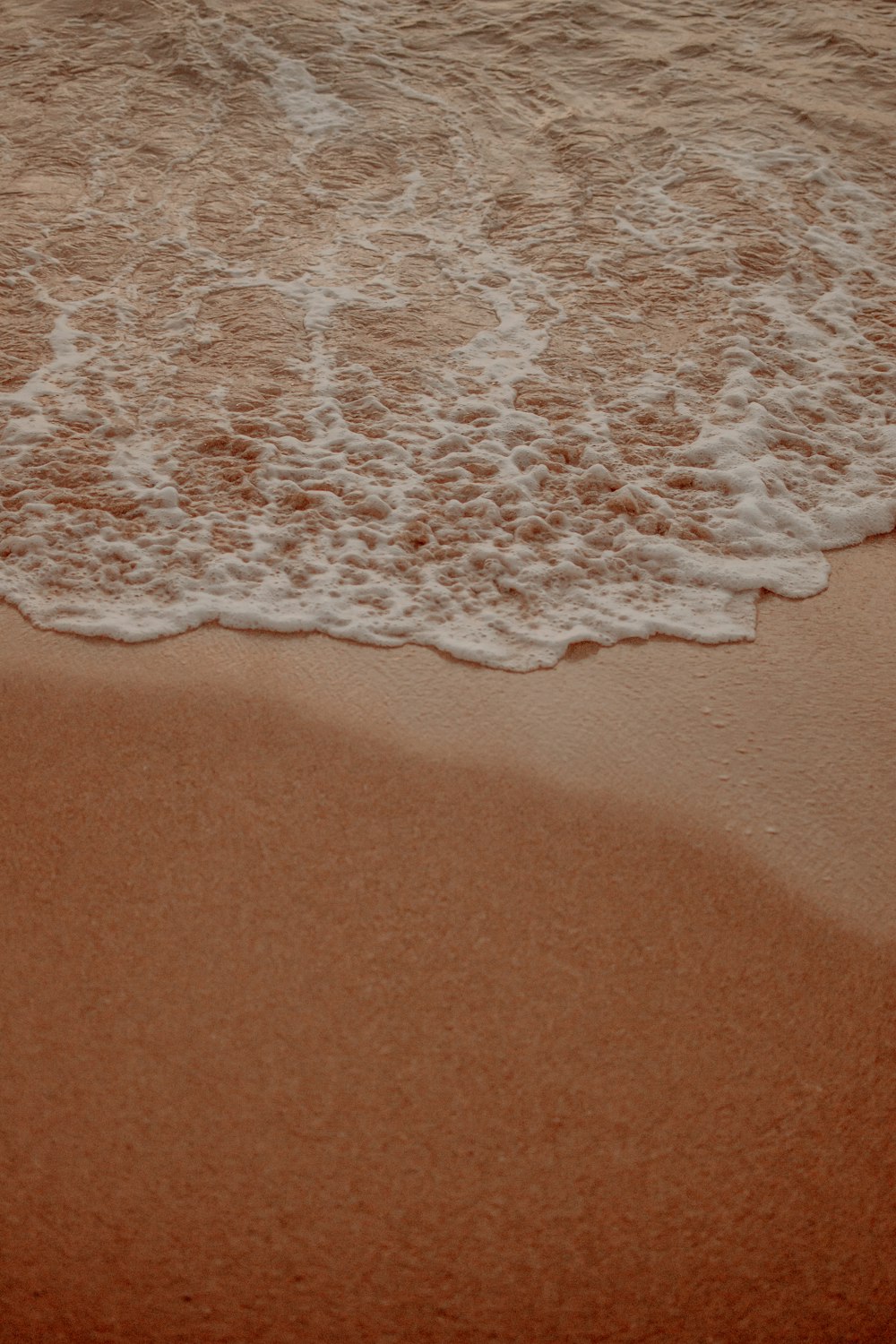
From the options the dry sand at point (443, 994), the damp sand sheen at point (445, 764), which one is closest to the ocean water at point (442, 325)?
the damp sand sheen at point (445, 764)

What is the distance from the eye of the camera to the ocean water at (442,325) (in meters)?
3.17

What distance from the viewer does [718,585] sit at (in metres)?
3.16

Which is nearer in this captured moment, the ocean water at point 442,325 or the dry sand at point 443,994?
the dry sand at point 443,994

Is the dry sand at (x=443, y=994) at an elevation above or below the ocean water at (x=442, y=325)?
below

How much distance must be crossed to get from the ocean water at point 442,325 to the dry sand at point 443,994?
335mm

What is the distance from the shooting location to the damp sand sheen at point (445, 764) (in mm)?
1812

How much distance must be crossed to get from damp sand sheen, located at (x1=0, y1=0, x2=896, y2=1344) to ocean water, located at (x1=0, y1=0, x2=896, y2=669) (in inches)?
1.0

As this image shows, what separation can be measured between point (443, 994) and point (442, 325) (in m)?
3.04

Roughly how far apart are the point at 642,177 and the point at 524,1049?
5020 millimetres

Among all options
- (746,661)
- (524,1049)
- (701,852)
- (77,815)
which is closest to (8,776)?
(77,815)

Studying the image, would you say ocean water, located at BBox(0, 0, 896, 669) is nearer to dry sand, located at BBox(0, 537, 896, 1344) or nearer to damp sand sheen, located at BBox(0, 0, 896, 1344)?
damp sand sheen, located at BBox(0, 0, 896, 1344)

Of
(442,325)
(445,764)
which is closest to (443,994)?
(445,764)

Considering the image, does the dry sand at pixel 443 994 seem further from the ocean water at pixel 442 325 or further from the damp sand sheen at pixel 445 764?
the ocean water at pixel 442 325

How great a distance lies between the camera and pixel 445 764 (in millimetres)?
2568
